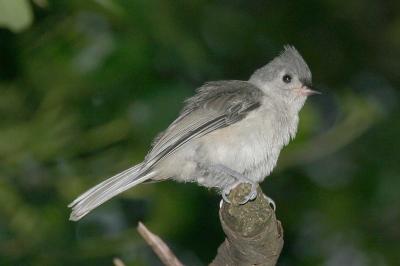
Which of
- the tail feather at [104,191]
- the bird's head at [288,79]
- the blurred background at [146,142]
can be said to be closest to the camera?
the tail feather at [104,191]

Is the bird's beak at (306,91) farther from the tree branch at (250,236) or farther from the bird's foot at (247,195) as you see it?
the tree branch at (250,236)

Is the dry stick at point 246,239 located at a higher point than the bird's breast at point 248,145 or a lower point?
higher

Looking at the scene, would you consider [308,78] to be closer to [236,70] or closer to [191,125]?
[191,125]

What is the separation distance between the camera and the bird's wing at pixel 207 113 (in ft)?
18.7

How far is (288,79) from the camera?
21.2 ft

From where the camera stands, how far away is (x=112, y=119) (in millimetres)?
7125

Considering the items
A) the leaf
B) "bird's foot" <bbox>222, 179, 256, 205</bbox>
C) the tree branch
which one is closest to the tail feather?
"bird's foot" <bbox>222, 179, 256, 205</bbox>

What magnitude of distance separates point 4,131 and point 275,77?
1750 mm

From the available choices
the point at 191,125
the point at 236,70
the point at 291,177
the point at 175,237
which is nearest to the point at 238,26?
the point at 236,70

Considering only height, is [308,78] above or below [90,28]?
below

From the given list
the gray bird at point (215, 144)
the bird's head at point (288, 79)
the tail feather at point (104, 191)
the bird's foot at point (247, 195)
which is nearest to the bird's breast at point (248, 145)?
the gray bird at point (215, 144)

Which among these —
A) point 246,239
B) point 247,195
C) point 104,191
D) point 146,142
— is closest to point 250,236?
point 246,239

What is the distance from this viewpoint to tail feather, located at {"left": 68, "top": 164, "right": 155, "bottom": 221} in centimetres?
536

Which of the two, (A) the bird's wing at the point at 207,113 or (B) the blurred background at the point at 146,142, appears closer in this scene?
(A) the bird's wing at the point at 207,113
